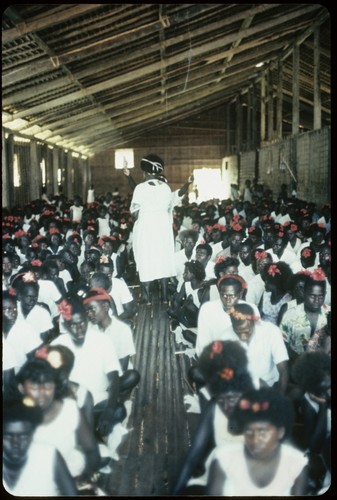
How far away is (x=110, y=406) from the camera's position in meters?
4.30

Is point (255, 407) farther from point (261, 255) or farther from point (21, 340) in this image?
point (261, 255)

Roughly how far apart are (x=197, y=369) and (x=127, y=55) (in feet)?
23.0

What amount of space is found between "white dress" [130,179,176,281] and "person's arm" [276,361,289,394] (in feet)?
13.5

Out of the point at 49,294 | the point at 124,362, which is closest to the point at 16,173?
the point at 49,294

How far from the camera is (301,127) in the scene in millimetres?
24812

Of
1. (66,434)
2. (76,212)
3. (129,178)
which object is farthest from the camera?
(76,212)

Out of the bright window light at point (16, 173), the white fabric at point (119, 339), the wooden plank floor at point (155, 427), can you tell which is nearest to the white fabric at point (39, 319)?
the white fabric at point (119, 339)

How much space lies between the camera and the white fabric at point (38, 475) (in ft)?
10.1

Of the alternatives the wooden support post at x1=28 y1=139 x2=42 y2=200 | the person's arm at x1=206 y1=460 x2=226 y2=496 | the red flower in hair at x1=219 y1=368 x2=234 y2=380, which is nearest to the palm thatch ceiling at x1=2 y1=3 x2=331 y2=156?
the wooden support post at x1=28 y1=139 x2=42 y2=200

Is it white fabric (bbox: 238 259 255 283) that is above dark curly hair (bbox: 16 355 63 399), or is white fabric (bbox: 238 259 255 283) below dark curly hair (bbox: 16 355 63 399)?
above

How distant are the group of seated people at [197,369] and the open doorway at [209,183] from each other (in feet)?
62.2

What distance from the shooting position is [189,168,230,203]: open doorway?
2627cm

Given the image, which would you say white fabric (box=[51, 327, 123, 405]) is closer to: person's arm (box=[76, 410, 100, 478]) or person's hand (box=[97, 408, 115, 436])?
person's hand (box=[97, 408, 115, 436])
